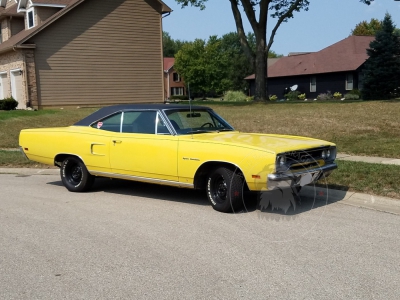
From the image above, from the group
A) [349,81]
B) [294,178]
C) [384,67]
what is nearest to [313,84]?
[349,81]

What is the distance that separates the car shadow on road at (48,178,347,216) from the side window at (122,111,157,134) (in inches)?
45.1

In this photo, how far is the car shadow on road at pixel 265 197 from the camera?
7.18 metres

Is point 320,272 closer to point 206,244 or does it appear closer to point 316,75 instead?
point 206,244

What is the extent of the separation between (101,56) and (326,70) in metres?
23.6

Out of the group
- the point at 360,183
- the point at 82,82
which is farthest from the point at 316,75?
the point at 360,183

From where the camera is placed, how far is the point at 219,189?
276 inches

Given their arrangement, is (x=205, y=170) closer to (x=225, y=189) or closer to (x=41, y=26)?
(x=225, y=189)

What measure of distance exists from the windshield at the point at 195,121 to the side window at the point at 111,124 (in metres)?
0.96

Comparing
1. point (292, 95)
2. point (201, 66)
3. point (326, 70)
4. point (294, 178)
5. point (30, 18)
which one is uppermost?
point (30, 18)

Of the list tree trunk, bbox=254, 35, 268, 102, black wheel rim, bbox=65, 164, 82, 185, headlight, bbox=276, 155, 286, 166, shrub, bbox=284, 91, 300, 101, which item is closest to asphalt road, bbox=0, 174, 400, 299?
headlight, bbox=276, 155, 286, 166

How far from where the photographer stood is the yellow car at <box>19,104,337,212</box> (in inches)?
259

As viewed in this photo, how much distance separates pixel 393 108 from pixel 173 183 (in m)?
13.4

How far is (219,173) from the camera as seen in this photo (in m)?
6.86

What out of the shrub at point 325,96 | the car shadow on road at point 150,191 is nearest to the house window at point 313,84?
the shrub at point 325,96
